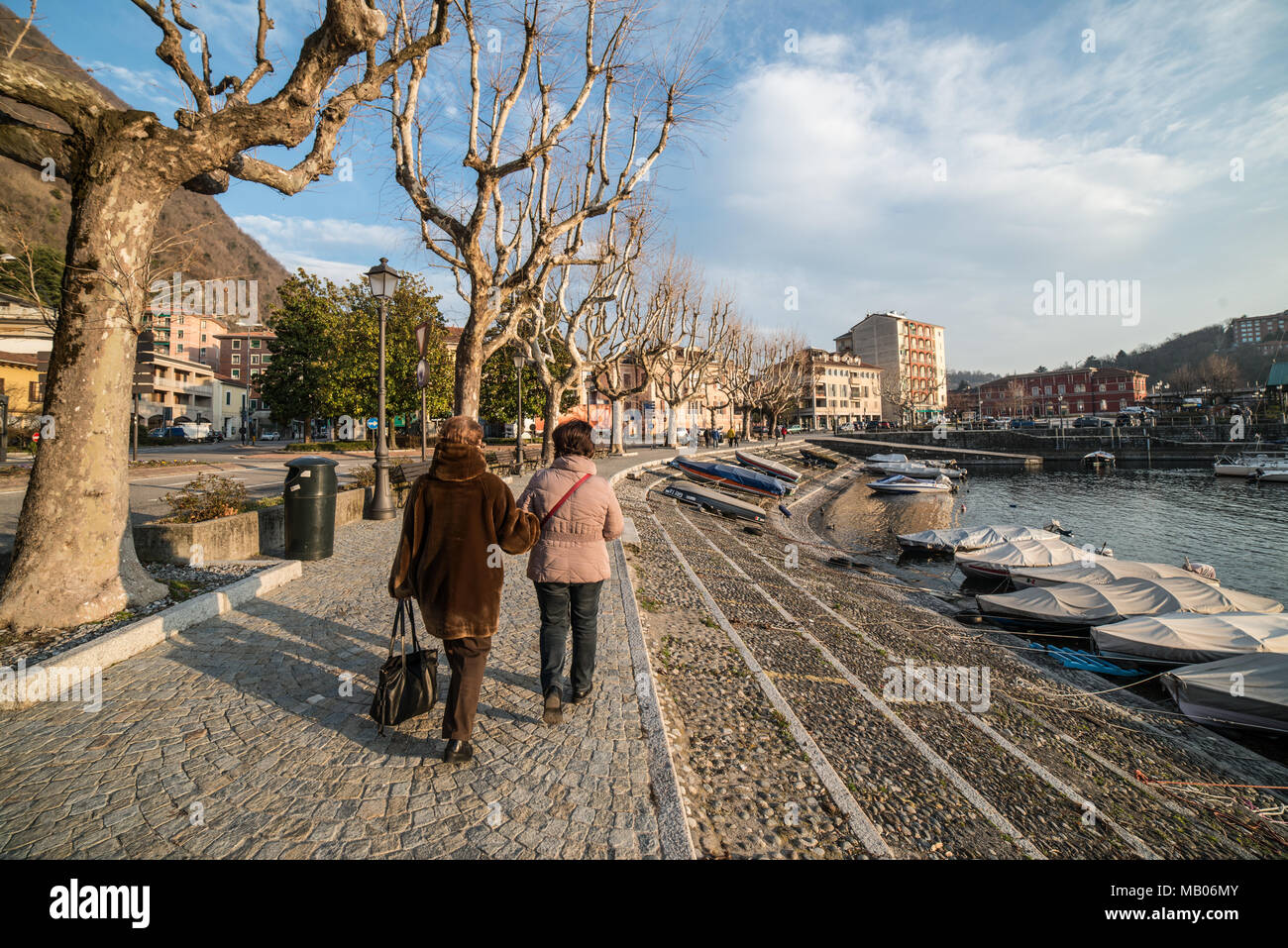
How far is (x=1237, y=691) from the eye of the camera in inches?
286

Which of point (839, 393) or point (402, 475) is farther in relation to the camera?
point (839, 393)

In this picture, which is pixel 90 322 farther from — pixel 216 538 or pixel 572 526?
pixel 572 526

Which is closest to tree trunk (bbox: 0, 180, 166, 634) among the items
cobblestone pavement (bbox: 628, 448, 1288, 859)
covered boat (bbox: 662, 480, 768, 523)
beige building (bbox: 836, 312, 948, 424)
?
cobblestone pavement (bbox: 628, 448, 1288, 859)

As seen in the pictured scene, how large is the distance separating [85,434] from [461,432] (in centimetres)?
388

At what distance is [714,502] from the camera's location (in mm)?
20094

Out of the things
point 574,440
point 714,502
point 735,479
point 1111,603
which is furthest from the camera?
point 735,479

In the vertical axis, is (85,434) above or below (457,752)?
above

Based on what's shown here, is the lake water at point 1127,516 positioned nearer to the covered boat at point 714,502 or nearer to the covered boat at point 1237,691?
the covered boat at point 714,502

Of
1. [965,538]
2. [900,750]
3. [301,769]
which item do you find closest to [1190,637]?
[900,750]

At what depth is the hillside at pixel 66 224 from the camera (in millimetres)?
4969

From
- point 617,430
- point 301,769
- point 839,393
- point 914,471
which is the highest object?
point 839,393

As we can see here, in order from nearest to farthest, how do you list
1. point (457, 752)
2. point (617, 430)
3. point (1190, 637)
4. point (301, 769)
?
point (301, 769)
point (457, 752)
point (1190, 637)
point (617, 430)

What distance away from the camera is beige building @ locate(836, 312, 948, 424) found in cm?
9519
